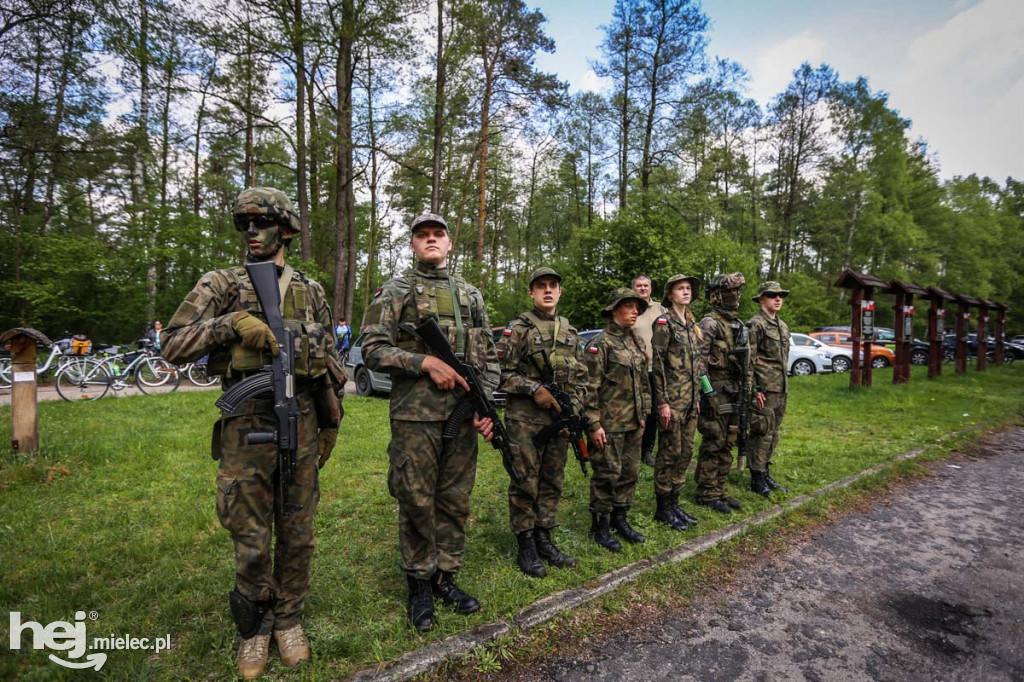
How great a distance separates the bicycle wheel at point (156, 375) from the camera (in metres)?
10.6

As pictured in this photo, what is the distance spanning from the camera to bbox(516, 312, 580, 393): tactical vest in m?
3.37

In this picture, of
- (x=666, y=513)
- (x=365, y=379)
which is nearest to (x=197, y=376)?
(x=365, y=379)

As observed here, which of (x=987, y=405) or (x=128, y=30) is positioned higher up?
(x=128, y=30)

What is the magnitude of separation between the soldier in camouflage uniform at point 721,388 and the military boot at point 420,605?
2.98 m

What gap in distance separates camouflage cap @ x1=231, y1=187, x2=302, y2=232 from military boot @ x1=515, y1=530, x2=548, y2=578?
2.44 meters

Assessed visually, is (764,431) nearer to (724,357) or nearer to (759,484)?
(759,484)

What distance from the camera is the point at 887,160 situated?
26062 mm

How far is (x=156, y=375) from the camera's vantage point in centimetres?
1084

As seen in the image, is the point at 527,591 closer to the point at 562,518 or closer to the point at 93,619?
the point at 562,518

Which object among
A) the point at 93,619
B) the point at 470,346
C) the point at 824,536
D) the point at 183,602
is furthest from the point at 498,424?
the point at 824,536

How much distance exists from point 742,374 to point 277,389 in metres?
4.14

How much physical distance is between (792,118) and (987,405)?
21.2 metres

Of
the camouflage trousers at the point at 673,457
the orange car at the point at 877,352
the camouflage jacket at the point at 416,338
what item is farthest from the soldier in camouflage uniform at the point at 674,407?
the orange car at the point at 877,352

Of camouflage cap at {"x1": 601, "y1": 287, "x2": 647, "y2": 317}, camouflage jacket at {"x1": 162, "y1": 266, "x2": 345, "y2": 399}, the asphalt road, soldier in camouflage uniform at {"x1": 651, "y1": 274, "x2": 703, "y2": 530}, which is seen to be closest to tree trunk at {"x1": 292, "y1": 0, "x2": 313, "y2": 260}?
camouflage cap at {"x1": 601, "y1": 287, "x2": 647, "y2": 317}
